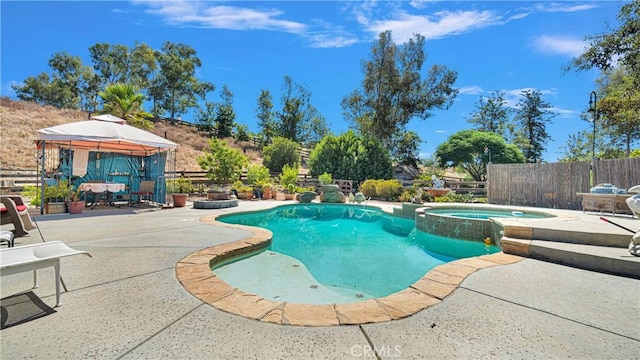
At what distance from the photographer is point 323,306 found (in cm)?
229

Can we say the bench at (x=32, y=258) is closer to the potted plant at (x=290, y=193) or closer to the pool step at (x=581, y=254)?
the pool step at (x=581, y=254)

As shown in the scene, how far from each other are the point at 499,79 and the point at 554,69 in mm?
18899

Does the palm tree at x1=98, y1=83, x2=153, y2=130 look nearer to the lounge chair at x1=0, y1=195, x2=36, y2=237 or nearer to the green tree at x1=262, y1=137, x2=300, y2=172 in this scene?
the green tree at x1=262, y1=137, x2=300, y2=172

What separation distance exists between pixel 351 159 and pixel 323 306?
1611 cm

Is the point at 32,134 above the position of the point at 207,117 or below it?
below

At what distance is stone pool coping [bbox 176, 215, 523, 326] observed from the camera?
81.7 inches

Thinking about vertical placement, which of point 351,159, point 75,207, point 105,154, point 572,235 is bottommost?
point 75,207

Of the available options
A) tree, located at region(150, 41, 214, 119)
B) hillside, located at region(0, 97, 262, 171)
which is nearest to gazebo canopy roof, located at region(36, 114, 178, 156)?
hillside, located at region(0, 97, 262, 171)

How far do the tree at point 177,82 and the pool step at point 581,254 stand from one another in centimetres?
3551

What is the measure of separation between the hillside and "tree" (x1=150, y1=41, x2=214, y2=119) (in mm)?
3871

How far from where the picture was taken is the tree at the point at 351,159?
18.1 meters

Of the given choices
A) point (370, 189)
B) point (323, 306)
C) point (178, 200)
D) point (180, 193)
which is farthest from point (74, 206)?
point (370, 189)

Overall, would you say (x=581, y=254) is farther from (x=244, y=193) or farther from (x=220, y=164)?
(x=220, y=164)

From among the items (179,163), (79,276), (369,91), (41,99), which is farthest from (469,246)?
(41,99)
